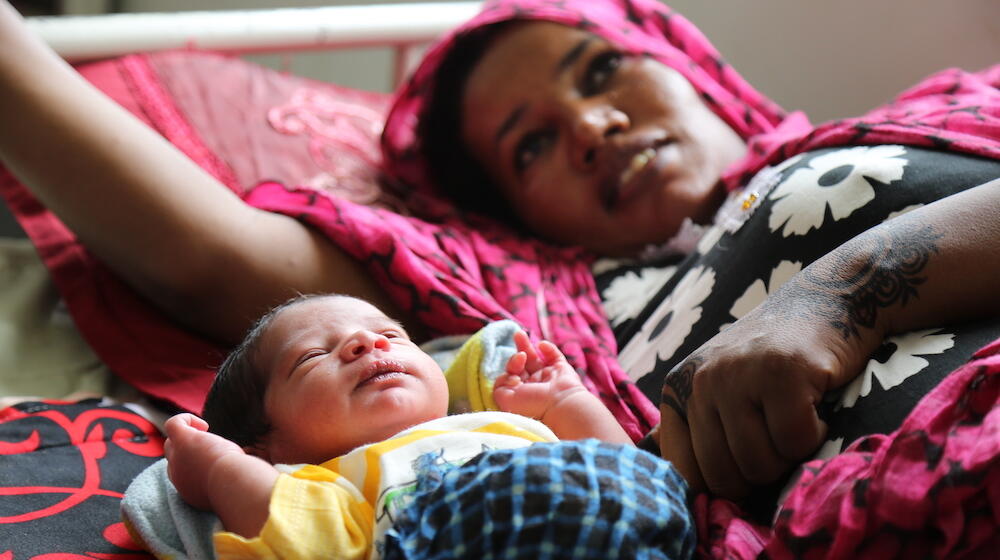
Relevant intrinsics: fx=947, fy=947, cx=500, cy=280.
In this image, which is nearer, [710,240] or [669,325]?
[669,325]

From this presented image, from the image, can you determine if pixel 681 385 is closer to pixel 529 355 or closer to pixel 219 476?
pixel 529 355

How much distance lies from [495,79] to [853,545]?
112cm

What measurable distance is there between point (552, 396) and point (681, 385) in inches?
7.7

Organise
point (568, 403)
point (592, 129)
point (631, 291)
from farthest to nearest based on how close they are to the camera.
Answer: point (592, 129), point (631, 291), point (568, 403)

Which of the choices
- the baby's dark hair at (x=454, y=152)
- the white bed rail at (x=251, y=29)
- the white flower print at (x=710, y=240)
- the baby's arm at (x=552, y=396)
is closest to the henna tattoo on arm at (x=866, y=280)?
the baby's arm at (x=552, y=396)

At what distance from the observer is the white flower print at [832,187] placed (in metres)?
0.98

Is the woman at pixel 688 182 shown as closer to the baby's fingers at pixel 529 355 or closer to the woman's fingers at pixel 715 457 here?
the woman's fingers at pixel 715 457

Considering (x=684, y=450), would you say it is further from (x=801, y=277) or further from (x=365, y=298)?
(x=365, y=298)

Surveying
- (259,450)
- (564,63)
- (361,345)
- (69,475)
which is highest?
(564,63)

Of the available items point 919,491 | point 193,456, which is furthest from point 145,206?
point 919,491

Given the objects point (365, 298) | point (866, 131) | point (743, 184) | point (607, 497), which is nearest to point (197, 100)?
point (365, 298)

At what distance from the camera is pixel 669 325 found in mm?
1109

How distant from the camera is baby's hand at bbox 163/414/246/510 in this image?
2.73 feet

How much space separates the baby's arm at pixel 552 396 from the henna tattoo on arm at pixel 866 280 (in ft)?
0.71
